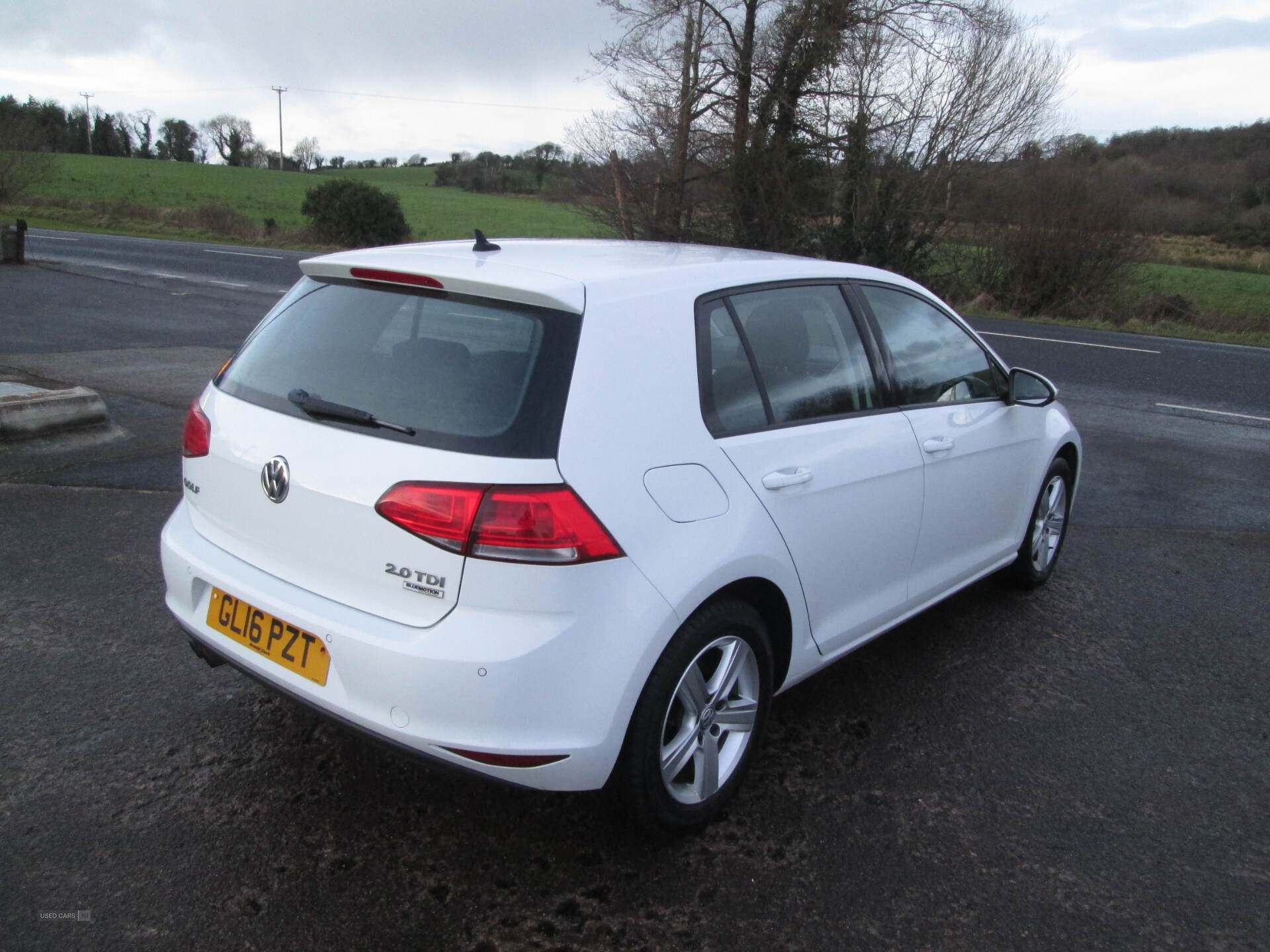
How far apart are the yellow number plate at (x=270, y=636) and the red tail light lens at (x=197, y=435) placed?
18.0 inches

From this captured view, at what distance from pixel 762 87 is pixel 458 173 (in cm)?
6787

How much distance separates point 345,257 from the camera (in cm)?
300

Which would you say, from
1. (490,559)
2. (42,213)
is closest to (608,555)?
(490,559)

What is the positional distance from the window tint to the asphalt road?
1.17m

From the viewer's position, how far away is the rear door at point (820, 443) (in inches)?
114

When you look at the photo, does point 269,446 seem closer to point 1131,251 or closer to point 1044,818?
point 1044,818

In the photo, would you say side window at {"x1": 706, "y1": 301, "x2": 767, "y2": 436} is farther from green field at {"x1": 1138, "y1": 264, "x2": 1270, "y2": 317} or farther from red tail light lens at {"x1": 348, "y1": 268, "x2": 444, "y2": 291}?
green field at {"x1": 1138, "y1": 264, "x2": 1270, "y2": 317}

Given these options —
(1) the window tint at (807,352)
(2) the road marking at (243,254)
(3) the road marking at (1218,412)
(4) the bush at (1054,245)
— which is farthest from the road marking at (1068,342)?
(2) the road marking at (243,254)

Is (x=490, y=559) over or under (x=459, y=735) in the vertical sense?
over

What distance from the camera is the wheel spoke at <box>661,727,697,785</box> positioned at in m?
2.70

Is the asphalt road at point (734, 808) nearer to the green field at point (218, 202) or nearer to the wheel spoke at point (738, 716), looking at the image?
the wheel spoke at point (738, 716)

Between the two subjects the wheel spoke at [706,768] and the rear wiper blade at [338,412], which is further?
the wheel spoke at [706,768]

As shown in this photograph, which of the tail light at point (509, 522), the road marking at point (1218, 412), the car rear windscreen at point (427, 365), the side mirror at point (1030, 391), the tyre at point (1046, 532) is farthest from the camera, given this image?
the road marking at point (1218, 412)

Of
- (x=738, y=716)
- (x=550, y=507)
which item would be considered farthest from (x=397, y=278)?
(x=738, y=716)
